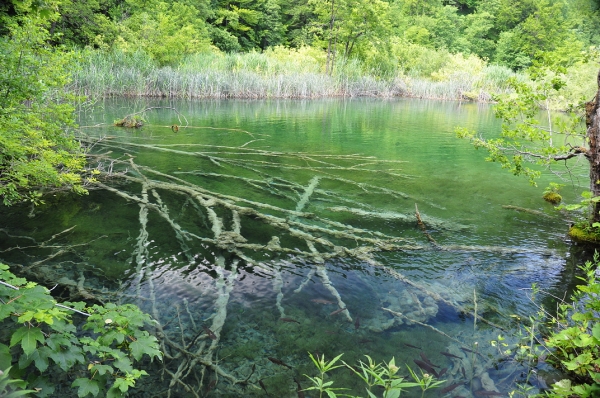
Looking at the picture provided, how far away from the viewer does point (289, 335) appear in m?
2.97

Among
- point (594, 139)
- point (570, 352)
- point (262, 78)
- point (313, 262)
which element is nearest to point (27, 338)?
point (313, 262)

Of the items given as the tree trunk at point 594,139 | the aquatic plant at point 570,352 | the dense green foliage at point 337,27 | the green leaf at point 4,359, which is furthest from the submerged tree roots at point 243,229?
the dense green foliage at point 337,27

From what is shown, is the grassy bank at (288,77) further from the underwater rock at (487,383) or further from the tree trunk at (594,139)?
the underwater rock at (487,383)

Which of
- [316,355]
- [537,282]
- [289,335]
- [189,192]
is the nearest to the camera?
[316,355]

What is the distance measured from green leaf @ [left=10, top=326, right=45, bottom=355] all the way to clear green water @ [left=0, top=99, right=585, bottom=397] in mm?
963

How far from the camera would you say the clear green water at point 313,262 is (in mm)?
2875

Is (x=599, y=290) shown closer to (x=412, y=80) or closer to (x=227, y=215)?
(x=227, y=215)

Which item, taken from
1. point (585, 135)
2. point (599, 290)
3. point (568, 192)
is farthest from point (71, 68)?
point (568, 192)

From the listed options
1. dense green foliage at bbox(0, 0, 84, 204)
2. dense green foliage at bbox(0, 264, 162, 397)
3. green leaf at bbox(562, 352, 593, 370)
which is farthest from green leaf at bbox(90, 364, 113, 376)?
dense green foliage at bbox(0, 0, 84, 204)

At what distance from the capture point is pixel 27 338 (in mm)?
1597

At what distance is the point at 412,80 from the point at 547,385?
30579mm

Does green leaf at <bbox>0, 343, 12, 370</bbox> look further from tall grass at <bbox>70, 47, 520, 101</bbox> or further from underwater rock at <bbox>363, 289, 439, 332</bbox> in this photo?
tall grass at <bbox>70, 47, 520, 101</bbox>

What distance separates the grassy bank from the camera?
687 inches

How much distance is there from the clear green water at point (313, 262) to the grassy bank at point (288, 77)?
5647 mm
